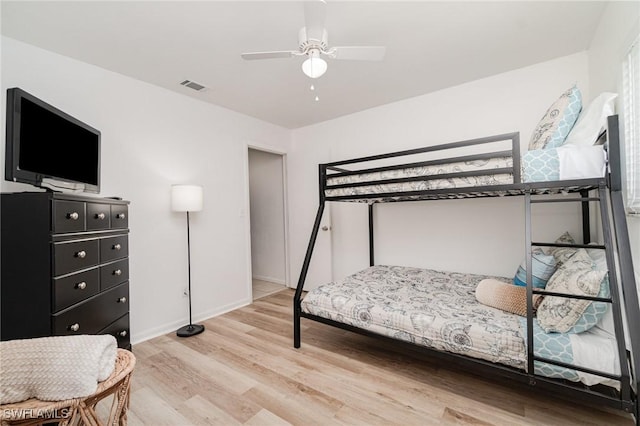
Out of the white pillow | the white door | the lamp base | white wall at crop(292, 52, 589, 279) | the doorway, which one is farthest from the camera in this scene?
the doorway

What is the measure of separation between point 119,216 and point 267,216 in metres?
2.66

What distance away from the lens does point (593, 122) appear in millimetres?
1582

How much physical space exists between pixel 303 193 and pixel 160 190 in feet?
6.45

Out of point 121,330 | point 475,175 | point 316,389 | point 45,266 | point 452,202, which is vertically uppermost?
point 475,175

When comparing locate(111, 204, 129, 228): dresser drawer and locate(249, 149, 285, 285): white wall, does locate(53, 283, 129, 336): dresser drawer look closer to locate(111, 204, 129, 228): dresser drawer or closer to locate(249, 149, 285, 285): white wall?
locate(111, 204, 129, 228): dresser drawer

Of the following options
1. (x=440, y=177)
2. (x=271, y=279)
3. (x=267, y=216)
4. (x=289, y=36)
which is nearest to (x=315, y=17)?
(x=289, y=36)

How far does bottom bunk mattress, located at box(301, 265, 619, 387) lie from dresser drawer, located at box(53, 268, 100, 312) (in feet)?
5.02

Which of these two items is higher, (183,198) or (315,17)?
(315,17)

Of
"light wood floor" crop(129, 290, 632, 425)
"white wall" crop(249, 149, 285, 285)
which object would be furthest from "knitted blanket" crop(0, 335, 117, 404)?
"white wall" crop(249, 149, 285, 285)

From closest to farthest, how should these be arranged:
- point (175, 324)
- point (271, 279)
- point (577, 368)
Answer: point (577, 368) < point (175, 324) < point (271, 279)

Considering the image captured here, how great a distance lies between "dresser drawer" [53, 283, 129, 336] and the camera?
156 centimetres

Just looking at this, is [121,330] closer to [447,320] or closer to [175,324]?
[175,324]

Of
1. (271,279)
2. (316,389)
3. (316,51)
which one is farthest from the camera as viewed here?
(271,279)

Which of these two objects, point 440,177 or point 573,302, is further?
point 440,177
